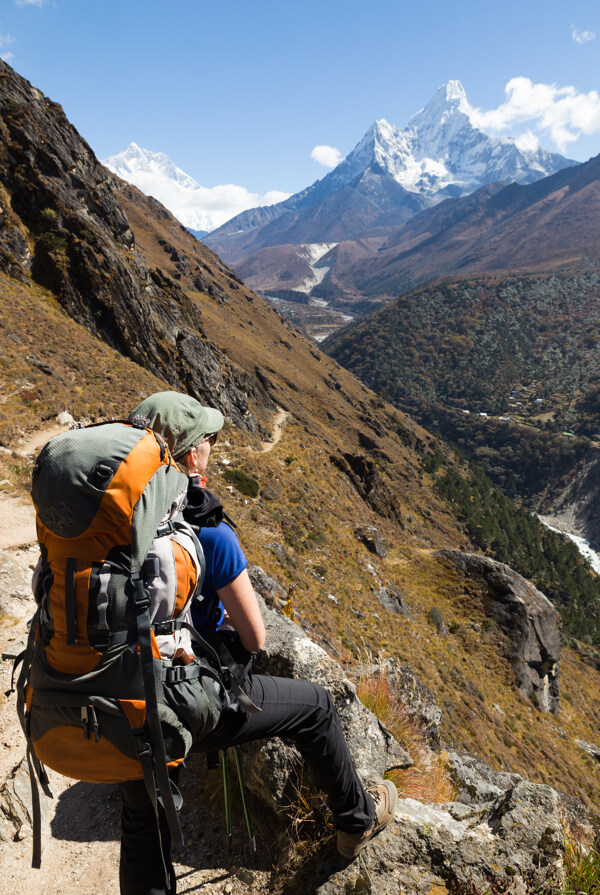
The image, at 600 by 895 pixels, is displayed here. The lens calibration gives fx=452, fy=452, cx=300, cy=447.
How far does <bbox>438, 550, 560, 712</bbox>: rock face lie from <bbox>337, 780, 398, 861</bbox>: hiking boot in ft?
83.5

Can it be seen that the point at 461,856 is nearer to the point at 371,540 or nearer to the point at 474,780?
the point at 474,780

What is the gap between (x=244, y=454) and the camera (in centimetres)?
3284

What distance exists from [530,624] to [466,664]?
15.6ft

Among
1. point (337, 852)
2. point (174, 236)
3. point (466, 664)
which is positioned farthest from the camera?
point (174, 236)

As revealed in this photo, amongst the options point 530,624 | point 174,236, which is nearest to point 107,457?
point 530,624

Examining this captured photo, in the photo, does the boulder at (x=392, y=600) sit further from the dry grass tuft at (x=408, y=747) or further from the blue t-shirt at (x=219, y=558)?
the blue t-shirt at (x=219, y=558)

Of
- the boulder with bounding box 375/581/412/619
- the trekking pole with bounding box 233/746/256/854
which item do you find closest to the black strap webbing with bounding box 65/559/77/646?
the trekking pole with bounding box 233/746/256/854

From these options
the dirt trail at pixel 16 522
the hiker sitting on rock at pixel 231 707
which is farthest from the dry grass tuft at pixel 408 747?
the dirt trail at pixel 16 522

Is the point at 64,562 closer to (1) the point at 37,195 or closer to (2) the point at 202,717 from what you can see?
(2) the point at 202,717

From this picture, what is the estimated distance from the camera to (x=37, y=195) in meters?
30.6

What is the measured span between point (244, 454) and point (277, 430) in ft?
52.4

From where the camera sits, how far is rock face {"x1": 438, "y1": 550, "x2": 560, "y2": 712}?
989 inches

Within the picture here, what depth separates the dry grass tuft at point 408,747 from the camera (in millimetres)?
4121

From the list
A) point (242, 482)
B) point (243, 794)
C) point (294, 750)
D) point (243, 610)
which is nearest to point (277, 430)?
point (242, 482)
